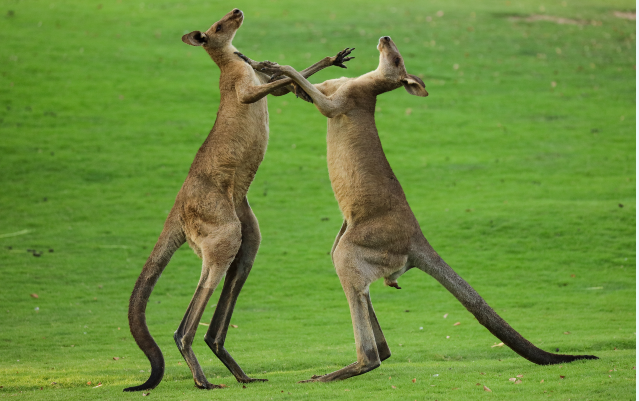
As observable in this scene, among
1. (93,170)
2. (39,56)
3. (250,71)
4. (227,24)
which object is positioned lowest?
(93,170)

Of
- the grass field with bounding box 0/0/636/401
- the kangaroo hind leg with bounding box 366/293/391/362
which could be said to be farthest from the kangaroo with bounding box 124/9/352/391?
the kangaroo hind leg with bounding box 366/293/391/362

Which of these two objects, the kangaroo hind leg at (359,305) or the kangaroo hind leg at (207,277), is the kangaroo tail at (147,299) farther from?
the kangaroo hind leg at (359,305)

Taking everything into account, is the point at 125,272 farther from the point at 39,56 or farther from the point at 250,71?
the point at 39,56

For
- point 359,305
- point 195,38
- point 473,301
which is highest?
point 195,38

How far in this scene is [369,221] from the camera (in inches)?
271

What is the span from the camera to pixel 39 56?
26.2 metres

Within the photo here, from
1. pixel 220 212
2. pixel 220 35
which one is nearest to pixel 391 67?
pixel 220 35

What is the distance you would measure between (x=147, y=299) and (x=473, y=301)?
10.4ft

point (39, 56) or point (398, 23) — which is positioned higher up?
point (398, 23)

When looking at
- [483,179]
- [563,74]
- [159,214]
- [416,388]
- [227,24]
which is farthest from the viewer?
[563,74]

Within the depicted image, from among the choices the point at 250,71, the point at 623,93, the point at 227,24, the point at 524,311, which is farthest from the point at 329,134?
the point at 623,93

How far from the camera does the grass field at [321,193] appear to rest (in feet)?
29.1

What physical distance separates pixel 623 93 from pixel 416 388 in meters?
22.3

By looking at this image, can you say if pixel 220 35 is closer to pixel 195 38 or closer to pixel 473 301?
pixel 195 38
